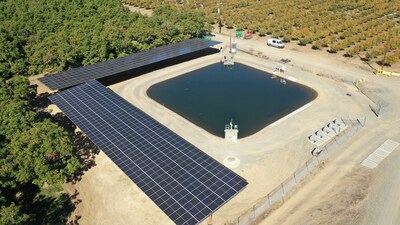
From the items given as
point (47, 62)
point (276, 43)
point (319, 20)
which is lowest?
point (276, 43)

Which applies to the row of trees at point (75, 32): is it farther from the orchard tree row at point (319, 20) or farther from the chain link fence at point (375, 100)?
the chain link fence at point (375, 100)

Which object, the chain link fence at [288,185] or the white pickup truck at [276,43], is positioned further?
the white pickup truck at [276,43]

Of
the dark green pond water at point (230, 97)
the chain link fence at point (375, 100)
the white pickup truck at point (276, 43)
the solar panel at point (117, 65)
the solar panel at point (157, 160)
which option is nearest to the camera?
the solar panel at point (157, 160)

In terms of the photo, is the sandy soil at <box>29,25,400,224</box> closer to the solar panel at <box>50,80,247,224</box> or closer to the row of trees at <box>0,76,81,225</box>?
the row of trees at <box>0,76,81,225</box>

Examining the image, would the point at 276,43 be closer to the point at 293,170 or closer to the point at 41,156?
the point at 293,170

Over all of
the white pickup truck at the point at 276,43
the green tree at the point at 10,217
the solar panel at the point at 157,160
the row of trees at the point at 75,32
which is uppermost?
the row of trees at the point at 75,32

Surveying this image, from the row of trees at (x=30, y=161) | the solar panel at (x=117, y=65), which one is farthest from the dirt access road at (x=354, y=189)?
the solar panel at (x=117, y=65)

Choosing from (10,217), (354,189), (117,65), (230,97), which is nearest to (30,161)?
(10,217)

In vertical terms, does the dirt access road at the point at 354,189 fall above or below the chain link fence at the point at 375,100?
below
